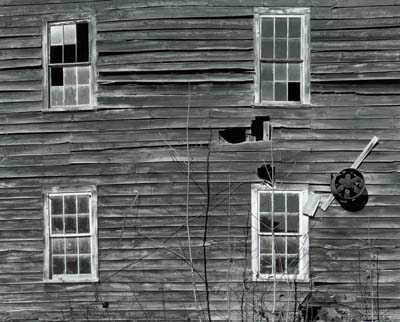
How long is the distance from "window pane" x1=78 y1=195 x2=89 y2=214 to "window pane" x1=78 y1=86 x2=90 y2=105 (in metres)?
1.77

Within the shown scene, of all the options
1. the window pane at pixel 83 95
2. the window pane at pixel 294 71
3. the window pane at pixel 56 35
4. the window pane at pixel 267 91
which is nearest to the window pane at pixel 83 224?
the window pane at pixel 83 95

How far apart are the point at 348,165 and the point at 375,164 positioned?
0.49 metres

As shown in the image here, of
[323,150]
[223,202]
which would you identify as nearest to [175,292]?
[223,202]

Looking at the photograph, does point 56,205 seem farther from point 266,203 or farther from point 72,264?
point 266,203

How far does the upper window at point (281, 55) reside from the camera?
511 inches

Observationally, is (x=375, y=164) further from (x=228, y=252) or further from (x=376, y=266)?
(x=228, y=252)

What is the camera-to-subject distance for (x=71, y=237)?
13.1 metres

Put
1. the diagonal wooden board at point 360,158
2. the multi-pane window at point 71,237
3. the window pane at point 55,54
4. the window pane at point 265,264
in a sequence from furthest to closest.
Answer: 1. the window pane at point 55,54
2. the multi-pane window at point 71,237
3. the window pane at point 265,264
4. the diagonal wooden board at point 360,158

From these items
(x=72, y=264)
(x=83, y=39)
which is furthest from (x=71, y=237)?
(x=83, y=39)

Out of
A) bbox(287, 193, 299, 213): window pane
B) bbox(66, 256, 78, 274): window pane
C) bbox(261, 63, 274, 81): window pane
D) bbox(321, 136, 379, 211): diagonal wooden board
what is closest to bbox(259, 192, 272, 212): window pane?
bbox(287, 193, 299, 213): window pane

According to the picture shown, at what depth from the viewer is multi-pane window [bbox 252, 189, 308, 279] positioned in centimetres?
1277

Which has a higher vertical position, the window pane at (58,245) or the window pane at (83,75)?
the window pane at (83,75)

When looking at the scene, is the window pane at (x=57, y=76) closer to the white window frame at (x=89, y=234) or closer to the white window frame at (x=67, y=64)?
the white window frame at (x=67, y=64)

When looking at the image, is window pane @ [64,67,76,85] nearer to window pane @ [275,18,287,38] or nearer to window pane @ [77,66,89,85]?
window pane @ [77,66,89,85]
